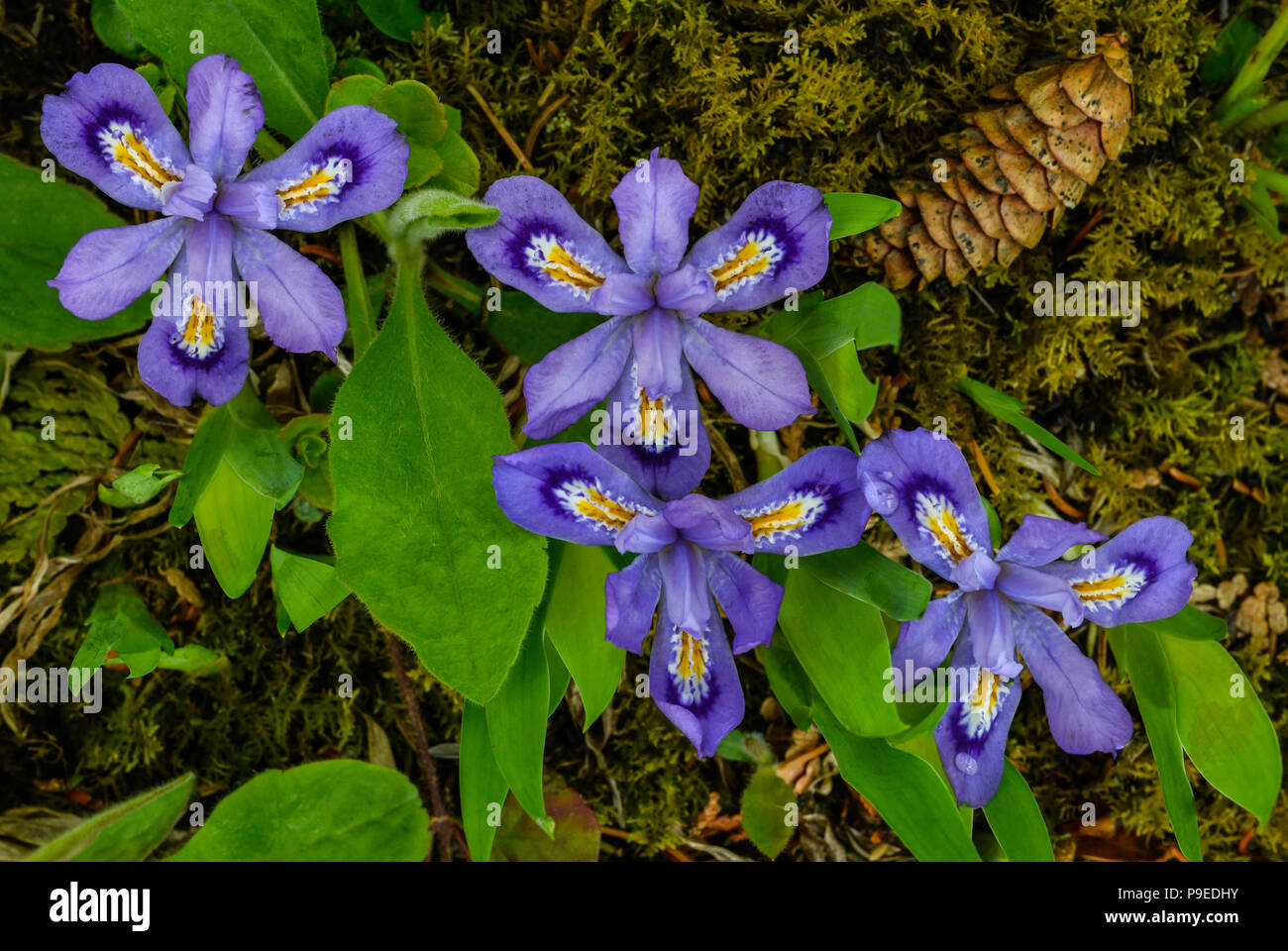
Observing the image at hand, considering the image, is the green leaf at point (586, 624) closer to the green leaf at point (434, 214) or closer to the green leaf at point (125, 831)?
the green leaf at point (434, 214)

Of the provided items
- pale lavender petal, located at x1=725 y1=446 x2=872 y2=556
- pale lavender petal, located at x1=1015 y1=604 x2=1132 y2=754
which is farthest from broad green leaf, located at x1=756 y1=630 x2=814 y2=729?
pale lavender petal, located at x1=1015 y1=604 x2=1132 y2=754

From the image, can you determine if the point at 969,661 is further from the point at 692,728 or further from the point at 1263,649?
the point at 1263,649

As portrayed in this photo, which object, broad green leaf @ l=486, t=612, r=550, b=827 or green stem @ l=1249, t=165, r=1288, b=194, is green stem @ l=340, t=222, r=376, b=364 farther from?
green stem @ l=1249, t=165, r=1288, b=194

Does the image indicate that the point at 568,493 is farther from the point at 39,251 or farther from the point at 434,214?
the point at 39,251

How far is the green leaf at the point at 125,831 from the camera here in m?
2.39

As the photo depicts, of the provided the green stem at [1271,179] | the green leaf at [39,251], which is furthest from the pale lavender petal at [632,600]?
the green stem at [1271,179]

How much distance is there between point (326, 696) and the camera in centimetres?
263

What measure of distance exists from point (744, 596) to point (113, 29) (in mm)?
1953

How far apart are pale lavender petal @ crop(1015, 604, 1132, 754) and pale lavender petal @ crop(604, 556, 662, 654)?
77 cm

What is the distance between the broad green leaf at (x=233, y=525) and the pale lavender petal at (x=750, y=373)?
1.02 m

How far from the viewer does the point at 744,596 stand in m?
1.98

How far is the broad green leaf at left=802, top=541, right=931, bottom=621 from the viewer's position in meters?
1.98

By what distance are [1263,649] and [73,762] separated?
3.21 meters

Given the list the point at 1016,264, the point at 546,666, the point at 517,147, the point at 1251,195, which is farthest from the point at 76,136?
the point at 1251,195
